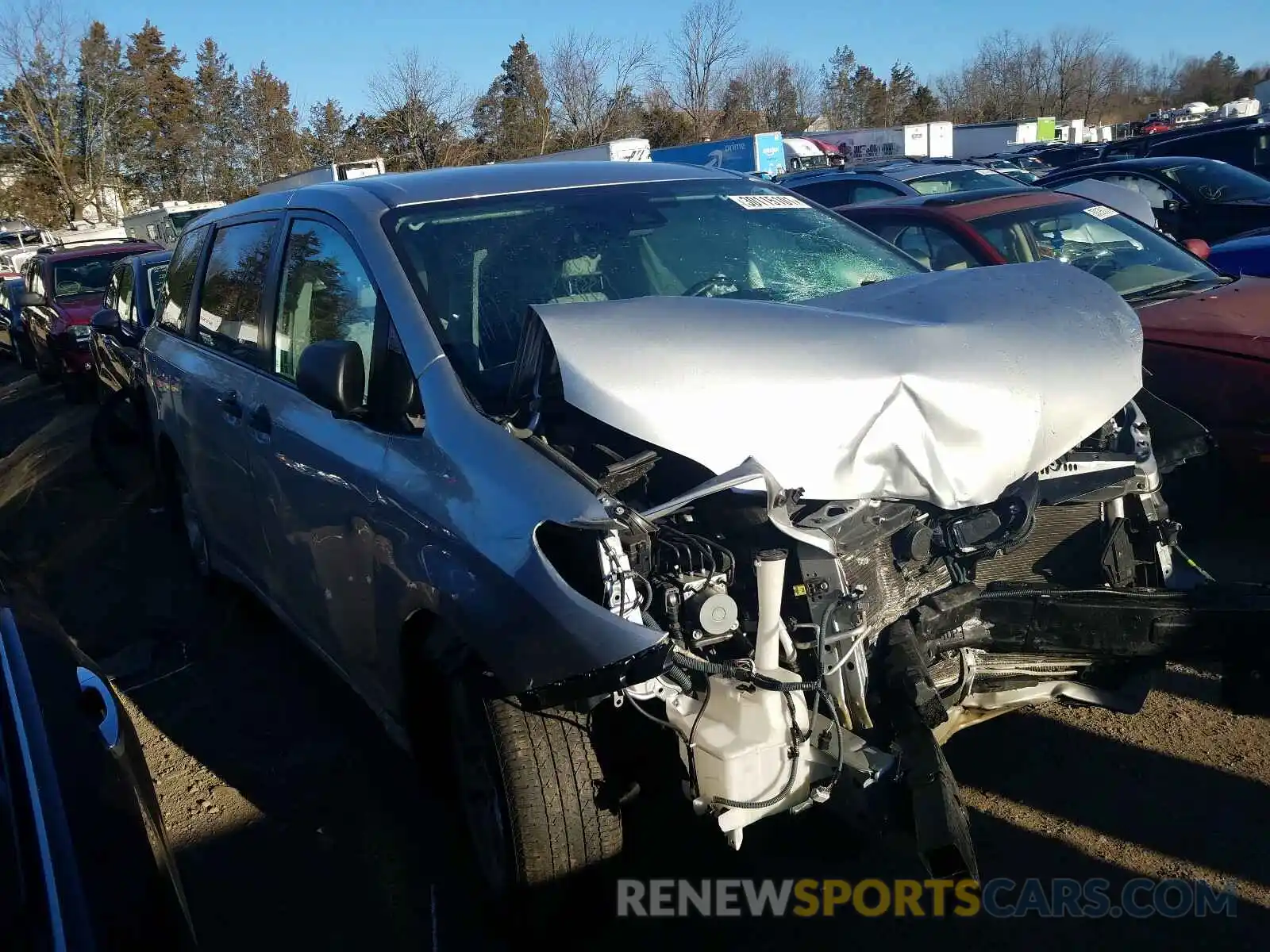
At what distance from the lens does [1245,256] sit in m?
7.42

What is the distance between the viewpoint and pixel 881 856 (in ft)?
10.1

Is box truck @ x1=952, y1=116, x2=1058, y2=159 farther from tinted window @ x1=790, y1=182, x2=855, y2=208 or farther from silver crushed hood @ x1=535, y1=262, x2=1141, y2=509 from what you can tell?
silver crushed hood @ x1=535, y1=262, x2=1141, y2=509

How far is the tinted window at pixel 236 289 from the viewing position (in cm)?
399

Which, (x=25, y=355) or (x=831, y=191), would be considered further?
(x=25, y=355)

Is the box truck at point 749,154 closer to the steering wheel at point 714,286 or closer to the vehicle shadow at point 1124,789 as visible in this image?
the steering wheel at point 714,286

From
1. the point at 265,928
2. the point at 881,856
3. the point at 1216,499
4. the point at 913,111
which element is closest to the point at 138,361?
the point at 265,928

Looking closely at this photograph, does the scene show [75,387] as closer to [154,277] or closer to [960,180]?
[154,277]

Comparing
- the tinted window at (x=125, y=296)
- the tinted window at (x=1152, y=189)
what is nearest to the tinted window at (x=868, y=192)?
the tinted window at (x=1152, y=189)

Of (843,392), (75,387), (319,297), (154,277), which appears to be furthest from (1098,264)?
(75,387)

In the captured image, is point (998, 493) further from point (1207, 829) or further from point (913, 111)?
point (913, 111)

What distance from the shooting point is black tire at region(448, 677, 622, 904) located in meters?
2.52

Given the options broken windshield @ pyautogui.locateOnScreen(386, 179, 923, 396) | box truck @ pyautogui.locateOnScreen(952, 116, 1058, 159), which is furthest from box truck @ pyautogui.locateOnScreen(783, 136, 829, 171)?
broken windshield @ pyautogui.locateOnScreen(386, 179, 923, 396)

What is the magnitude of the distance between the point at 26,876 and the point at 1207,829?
2983mm

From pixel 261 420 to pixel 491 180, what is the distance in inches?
45.1
